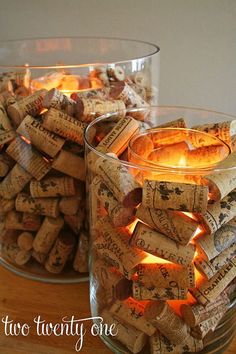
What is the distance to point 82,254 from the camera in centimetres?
76

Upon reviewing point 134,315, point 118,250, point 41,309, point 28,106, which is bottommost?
point 41,309

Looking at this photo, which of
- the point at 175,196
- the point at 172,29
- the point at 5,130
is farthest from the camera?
the point at 172,29

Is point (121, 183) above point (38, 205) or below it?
above

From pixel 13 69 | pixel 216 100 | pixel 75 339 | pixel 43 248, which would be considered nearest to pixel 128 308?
pixel 75 339

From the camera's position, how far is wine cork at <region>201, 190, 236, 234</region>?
19.6 inches

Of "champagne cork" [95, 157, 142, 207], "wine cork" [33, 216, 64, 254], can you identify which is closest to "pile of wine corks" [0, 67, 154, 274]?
"wine cork" [33, 216, 64, 254]

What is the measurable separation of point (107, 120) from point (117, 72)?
123 mm

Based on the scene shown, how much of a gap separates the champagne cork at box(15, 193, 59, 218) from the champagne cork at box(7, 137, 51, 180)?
1.8 inches

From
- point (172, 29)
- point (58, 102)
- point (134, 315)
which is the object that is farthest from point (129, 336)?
point (172, 29)

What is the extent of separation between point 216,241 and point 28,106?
1.23 feet

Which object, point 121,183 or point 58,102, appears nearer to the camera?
point 121,183

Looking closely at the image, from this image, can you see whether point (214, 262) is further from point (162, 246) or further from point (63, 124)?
point (63, 124)

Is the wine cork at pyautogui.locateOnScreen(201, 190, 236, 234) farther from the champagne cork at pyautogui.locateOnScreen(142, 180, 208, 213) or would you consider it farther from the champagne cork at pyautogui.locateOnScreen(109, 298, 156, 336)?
the champagne cork at pyautogui.locateOnScreen(109, 298, 156, 336)

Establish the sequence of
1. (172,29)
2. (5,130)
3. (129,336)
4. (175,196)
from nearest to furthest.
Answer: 1. (175,196)
2. (129,336)
3. (5,130)
4. (172,29)
